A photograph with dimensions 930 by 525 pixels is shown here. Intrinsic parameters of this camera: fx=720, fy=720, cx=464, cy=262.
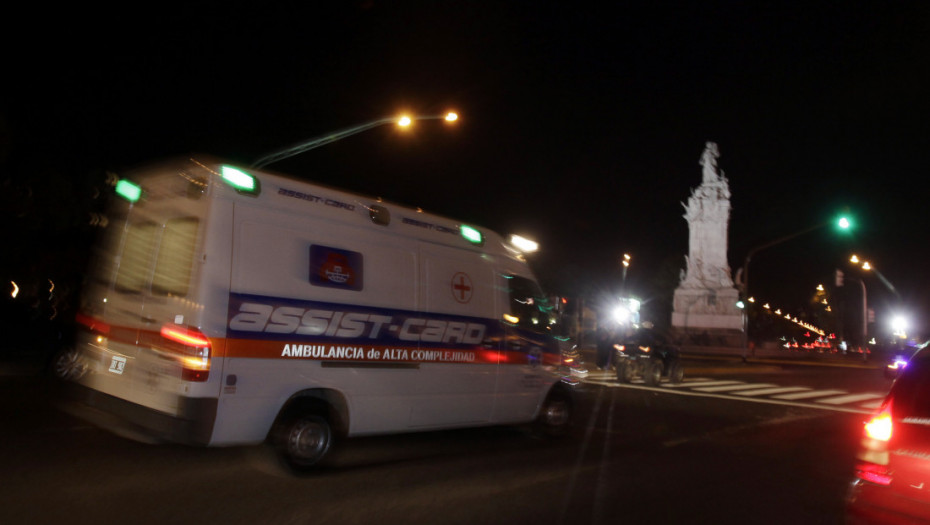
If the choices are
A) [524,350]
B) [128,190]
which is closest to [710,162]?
[524,350]

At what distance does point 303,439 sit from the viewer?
6555 mm

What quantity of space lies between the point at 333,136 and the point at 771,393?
39.7 ft

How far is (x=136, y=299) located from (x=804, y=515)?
241 inches

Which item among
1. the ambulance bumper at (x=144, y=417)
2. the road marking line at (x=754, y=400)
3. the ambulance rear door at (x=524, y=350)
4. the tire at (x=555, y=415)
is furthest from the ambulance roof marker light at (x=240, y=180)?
the road marking line at (x=754, y=400)

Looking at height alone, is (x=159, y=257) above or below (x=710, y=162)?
below

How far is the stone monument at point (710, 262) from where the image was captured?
5244 cm

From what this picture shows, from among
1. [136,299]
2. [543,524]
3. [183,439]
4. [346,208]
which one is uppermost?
[346,208]

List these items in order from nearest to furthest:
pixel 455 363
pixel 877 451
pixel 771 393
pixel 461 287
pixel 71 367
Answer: pixel 877 451
pixel 71 367
pixel 455 363
pixel 461 287
pixel 771 393

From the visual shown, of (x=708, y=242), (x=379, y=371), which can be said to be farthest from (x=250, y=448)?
(x=708, y=242)

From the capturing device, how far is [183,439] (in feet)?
18.5

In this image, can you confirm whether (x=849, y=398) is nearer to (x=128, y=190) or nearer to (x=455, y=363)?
(x=455, y=363)

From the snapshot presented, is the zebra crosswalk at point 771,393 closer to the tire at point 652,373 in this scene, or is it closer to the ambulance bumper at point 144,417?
the tire at point 652,373

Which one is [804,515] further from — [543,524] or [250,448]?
[250,448]

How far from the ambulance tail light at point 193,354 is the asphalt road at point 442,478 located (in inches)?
38.2
